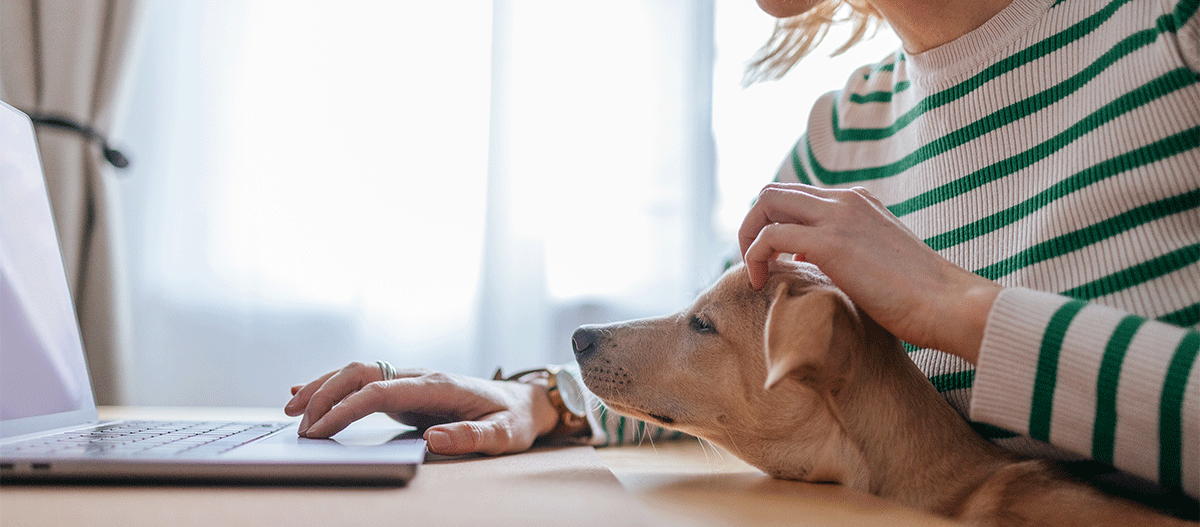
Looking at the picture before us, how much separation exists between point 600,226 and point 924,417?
1.36m

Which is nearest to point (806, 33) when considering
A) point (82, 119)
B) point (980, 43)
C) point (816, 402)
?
point (980, 43)

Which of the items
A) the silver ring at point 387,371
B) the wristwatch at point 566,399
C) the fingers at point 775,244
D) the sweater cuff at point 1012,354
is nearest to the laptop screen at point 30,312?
the silver ring at point 387,371

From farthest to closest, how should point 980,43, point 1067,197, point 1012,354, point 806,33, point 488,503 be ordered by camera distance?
point 806,33
point 980,43
point 1067,197
point 1012,354
point 488,503

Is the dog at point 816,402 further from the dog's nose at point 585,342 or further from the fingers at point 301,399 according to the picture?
the fingers at point 301,399

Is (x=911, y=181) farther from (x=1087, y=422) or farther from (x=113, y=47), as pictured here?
(x=113, y=47)

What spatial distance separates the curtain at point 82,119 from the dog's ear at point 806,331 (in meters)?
1.72

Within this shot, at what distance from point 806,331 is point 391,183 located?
4.88 ft

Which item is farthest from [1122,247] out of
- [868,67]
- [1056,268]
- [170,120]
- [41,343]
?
[170,120]

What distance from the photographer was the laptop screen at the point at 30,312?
2.40ft

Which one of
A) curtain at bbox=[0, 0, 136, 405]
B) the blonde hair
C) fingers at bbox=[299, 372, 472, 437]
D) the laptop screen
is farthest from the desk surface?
curtain at bbox=[0, 0, 136, 405]

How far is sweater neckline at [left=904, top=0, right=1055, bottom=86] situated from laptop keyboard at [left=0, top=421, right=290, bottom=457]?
101 centimetres

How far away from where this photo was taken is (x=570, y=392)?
3.32ft

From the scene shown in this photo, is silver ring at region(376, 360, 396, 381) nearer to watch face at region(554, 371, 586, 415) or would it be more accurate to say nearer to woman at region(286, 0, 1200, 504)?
woman at region(286, 0, 1200, 504)

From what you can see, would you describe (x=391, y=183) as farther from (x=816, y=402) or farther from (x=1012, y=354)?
(x=1012, y=354)
